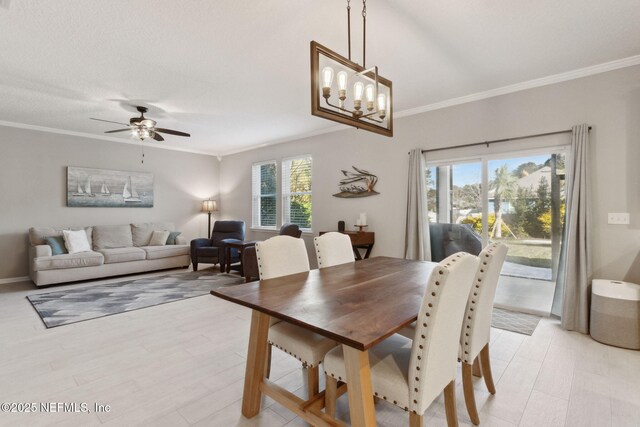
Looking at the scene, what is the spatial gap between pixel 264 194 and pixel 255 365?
5.28m

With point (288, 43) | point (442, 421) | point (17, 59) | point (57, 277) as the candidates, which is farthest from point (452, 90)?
point (57, 277)

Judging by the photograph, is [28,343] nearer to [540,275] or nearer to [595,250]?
[540,275]

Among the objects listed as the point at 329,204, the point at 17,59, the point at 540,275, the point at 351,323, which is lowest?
the point at 540,275

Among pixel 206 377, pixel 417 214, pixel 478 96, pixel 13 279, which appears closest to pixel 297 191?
pixel 417 214

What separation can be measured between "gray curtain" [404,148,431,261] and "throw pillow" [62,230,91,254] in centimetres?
526

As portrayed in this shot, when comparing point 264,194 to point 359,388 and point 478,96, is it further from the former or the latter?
point 359,388

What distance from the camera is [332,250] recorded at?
2729 millimetres

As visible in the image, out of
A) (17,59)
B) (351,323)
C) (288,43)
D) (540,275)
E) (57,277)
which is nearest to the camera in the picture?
(351,323)

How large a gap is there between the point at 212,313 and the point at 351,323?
2774 millimetres

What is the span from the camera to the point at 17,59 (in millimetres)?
2939

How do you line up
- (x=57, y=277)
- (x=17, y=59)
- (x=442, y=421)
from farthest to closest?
(x=57, y=277) → (x=17, y=59) → (x=442, y=421)

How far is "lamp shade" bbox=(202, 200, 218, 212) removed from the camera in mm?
7199

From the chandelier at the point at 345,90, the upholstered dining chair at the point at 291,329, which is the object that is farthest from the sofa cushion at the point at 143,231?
the chandelier at the point at 345,90

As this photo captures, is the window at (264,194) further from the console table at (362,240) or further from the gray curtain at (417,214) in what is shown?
the gray curtain at (417,214)
